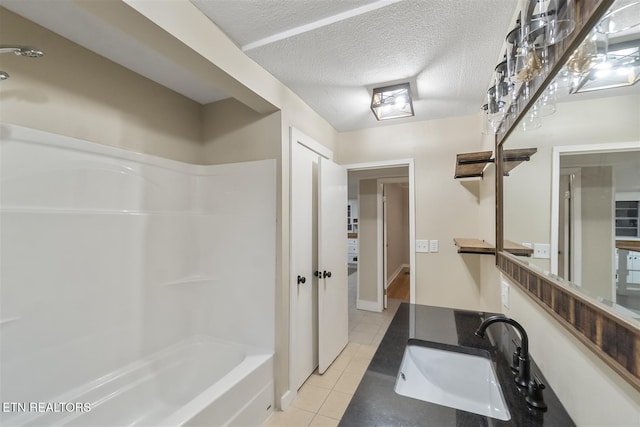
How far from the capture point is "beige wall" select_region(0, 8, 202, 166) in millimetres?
1318

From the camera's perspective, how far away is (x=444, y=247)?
256 centimetres

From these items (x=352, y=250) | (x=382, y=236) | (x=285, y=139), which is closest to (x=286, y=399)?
(x=285, y=139)

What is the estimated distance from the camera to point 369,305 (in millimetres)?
3957

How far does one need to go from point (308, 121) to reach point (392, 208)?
3.79 m

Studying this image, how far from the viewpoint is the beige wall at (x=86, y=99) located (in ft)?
4.33

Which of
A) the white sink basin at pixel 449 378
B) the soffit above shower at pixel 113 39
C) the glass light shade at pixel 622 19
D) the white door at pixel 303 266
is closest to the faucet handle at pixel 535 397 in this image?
the white sink basin at pixel 449 378

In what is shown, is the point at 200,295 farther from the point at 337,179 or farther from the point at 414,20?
the point at 414,20

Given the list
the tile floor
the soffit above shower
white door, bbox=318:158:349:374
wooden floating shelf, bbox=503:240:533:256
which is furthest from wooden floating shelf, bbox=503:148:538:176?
the tile floor

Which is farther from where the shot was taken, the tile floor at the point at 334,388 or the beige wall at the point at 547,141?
the tile floor at the point at 334,388

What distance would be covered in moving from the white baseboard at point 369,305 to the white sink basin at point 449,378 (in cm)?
287

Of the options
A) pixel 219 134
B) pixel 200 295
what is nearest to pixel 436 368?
pixel 200 295

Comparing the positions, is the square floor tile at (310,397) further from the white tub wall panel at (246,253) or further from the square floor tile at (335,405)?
the white tub wall panel at (246,253)

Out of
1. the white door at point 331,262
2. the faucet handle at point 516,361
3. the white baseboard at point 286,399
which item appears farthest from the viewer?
the white door at point 331,262

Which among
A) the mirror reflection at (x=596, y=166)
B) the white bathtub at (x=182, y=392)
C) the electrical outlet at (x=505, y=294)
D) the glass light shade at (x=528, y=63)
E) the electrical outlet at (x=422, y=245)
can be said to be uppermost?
the glass light shade at (x=528, y=63)
